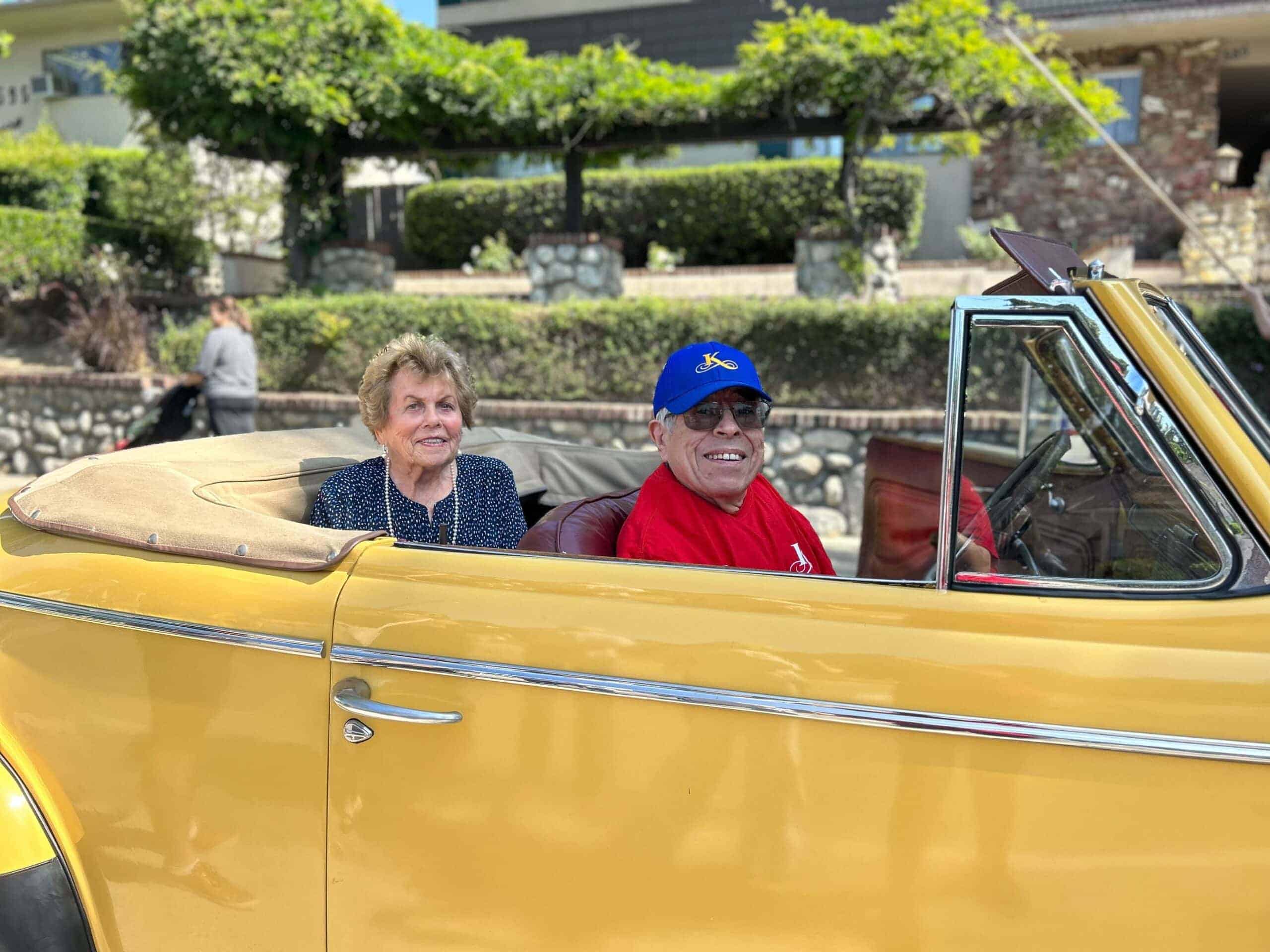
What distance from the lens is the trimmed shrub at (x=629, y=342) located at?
25.7 ft

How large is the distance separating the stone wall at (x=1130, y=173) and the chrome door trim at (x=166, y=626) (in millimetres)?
14872

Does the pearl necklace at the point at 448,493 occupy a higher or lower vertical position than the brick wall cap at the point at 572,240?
lower

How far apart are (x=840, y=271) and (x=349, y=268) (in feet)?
17.7

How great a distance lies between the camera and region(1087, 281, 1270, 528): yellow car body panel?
1.52m

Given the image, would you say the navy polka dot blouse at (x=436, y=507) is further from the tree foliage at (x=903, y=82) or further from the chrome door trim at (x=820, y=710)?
the tree foliage at (x=903, y=82)

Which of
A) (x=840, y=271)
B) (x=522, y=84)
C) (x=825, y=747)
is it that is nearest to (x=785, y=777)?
(x=825, y=747)

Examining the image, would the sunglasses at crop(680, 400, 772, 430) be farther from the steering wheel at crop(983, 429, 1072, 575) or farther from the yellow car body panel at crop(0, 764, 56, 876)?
the yellow car body panel at crop(0, 764, 56, 876)

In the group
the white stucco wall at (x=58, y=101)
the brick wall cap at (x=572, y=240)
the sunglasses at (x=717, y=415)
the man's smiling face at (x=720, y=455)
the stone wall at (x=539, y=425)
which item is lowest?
the stone wall at (x=539, y=425)

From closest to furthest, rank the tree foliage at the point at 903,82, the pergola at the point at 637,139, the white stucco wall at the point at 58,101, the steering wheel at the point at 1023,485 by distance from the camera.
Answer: the steering wheel at the point at 1023,485 < the tree foliage at the point at 903,82 < the pergola at the point at 637,139 < the white stucco wall at the point at 58,101

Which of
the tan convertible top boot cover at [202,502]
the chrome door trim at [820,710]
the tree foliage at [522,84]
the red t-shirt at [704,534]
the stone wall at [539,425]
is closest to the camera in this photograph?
the chrome door trim at [820,710]

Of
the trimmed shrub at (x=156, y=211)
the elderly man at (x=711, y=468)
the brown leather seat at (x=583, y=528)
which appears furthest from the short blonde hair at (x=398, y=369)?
the trimmed shrub at (x=156, y=211)

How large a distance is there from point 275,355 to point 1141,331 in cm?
898

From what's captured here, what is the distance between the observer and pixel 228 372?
7.98m

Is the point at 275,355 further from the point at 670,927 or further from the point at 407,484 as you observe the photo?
the point at 670,927
